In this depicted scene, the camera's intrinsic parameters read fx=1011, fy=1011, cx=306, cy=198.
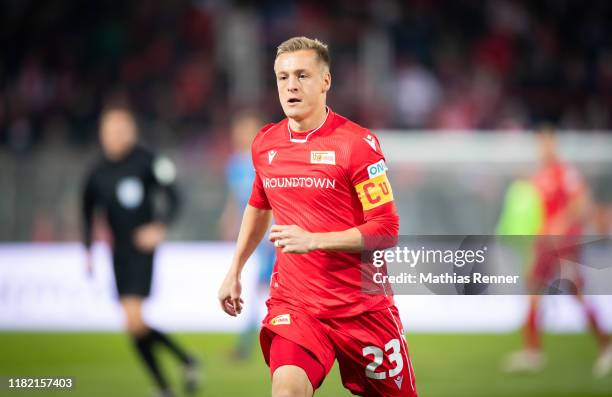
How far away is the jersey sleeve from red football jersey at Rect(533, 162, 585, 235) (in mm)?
5828

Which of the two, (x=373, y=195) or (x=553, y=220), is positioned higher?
(x=373, y=195)

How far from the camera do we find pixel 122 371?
1029 cm

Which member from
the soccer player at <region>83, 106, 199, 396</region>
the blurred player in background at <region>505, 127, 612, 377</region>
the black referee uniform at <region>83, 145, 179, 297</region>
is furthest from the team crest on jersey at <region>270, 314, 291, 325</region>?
the blurred player in background at <region>505, 127, 612, 377</region>

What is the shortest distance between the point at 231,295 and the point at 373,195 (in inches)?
33.6

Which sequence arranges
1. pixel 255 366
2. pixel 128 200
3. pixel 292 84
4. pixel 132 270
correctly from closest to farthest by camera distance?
pixel 292 84
pixel 132 270
pixel 128 200
pixel 255 366

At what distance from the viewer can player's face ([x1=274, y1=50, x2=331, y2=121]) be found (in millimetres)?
4680

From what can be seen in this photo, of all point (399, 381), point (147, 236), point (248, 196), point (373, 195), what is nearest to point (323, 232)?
point (373, 195)

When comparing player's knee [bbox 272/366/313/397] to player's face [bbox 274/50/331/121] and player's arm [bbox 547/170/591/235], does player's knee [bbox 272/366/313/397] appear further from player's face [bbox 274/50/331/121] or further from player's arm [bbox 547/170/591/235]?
player's arm [bbox 547/170/591/235]

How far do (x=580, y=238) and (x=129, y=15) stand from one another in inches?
512

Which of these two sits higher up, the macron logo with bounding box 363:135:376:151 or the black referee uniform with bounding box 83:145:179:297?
the macron logo with bounding box 363:135:376:151

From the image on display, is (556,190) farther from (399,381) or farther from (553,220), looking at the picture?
(399,381)

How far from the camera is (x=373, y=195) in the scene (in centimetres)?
459

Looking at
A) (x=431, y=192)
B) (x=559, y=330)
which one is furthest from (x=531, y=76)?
(x=559, y=330)

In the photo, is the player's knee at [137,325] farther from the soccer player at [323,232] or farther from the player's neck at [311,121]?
the player's neck at [311,121]
